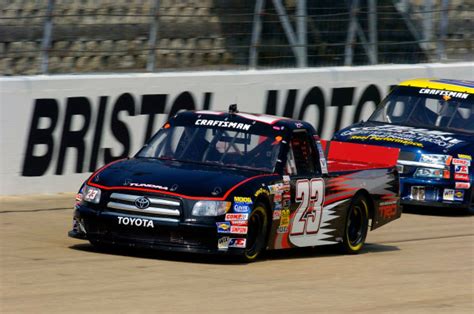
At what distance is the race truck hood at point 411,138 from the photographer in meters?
15.8

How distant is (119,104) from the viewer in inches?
611

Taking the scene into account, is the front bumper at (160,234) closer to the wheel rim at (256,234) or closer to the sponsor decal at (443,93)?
the wheel rim at (256,234)

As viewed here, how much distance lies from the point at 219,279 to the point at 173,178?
120 cm

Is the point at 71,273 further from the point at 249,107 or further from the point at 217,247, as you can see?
the point at 249,107

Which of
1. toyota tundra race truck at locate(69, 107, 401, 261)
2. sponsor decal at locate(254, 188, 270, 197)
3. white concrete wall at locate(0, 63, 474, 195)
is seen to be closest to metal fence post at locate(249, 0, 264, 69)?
white concrete wall at locate(0, 63, 474, 195)

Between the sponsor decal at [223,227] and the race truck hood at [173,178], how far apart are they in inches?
9.5

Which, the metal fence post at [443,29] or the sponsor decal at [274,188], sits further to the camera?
the metal fence post at [443,29]

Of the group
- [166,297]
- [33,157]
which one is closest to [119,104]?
[33,157]

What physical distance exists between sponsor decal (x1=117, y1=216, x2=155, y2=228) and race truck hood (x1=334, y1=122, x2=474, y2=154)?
6.49m

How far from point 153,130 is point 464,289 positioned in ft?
22.4

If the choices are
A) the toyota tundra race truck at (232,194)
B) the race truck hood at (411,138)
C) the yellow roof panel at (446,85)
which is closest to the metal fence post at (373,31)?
the yellow roof panel at (446,85)

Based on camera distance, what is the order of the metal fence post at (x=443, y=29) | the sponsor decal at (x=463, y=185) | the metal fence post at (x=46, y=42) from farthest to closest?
the metal fence post at (x=443, y=29)
the sponsor decal at (x=463, y=185)
the metal fence post at (x=46, y=42)

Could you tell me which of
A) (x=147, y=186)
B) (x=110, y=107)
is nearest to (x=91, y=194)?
(x=147, y=186)

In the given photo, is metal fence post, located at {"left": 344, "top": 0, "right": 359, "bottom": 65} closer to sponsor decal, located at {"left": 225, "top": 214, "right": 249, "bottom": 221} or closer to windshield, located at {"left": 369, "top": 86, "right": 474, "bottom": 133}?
windshield, located at {"left": 369, "top": 86, "right": 474, "bottom": 133}
